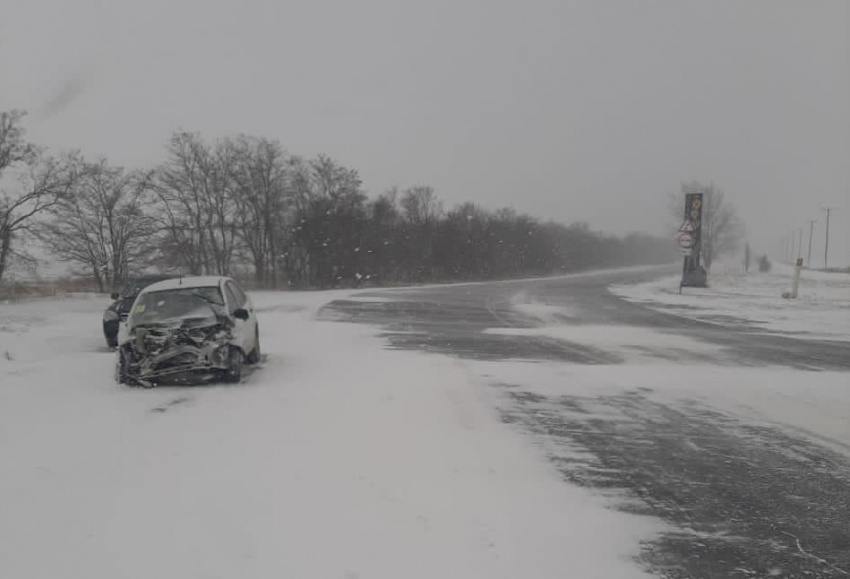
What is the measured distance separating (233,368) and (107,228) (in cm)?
5532

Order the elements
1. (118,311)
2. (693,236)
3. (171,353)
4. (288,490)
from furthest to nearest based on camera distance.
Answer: (693,236) < (118,311) < (171,353) < (288,490)

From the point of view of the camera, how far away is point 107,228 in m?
55.8

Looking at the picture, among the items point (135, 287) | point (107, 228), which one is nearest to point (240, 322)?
point (135, 287)

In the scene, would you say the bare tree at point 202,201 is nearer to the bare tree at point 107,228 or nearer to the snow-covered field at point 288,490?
the bare tree at point 107,228

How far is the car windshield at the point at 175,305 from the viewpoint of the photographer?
8.49 meters

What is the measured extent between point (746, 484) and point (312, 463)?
3.62m

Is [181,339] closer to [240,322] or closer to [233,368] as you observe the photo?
[233,368]

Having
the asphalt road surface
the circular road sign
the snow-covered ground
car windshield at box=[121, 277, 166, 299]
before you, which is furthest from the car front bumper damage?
the circular road sign

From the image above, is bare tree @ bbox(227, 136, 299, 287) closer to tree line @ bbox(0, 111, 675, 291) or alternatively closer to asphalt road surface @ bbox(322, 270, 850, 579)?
tree line @ bbox(0, 111, 675, 291)

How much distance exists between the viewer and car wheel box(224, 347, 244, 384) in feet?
27.4

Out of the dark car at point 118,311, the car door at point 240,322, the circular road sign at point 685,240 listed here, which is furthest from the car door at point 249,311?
the circular road sign at point 685,240

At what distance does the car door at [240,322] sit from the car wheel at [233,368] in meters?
0.15

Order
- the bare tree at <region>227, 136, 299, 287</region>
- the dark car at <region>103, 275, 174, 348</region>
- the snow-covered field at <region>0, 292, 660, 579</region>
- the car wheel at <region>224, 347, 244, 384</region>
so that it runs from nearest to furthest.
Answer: the snow-covered field at <region>0, 292, 660, 579</region> → the car wheel at <region>224, 347, 244, 384</region> → the dark car at <region>103, 275, 174, 348</region> → the bare tree at <region>227, 136, 299, 287</region>

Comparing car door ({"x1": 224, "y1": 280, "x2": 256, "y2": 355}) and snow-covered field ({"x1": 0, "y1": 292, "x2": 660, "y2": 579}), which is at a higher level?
car door ({"x1": 224, "y1": 280, "x2": 256, "y2": 355})
